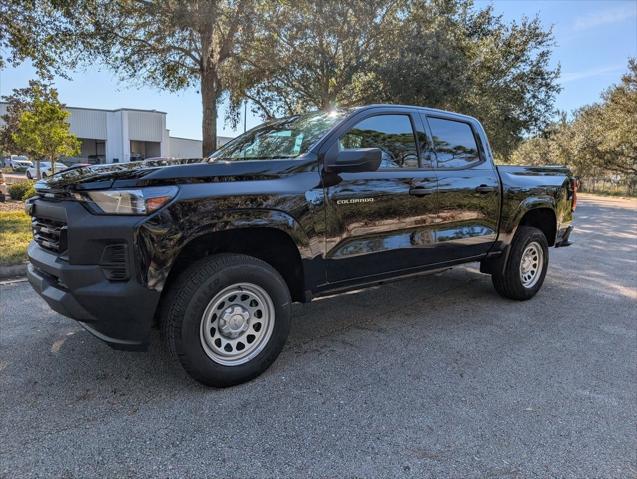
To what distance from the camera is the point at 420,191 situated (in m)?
3.96

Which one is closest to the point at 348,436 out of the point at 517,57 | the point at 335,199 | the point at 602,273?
the point at 335,199

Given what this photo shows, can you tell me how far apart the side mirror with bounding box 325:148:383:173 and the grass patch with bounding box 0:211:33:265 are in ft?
15.4

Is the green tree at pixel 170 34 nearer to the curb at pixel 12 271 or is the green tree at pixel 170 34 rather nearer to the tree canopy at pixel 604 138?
the curb at pixel 12 271

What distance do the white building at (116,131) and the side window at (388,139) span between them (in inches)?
1967

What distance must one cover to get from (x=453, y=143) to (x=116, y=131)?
54.6 m

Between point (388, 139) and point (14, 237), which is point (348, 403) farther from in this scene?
point (14, 237)

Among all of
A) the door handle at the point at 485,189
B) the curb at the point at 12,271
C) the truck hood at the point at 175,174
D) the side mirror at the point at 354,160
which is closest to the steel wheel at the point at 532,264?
the door handle at the point at 485,189

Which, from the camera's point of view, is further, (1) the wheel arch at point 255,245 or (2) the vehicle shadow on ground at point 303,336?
Result: (2) the vehicle shadow on ground at point 303,336

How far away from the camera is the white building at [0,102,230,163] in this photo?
51.3 metres

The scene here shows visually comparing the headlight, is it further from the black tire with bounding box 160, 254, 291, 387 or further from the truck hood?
the black tire with bounding box 160, 254, 291, 387

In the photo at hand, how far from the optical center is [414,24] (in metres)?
16.3

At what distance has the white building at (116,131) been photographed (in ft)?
168

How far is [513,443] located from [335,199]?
1915 millimetres

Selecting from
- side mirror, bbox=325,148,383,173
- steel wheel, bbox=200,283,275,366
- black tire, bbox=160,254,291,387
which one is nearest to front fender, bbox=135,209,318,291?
black tire, bbox=160,254,291,387
